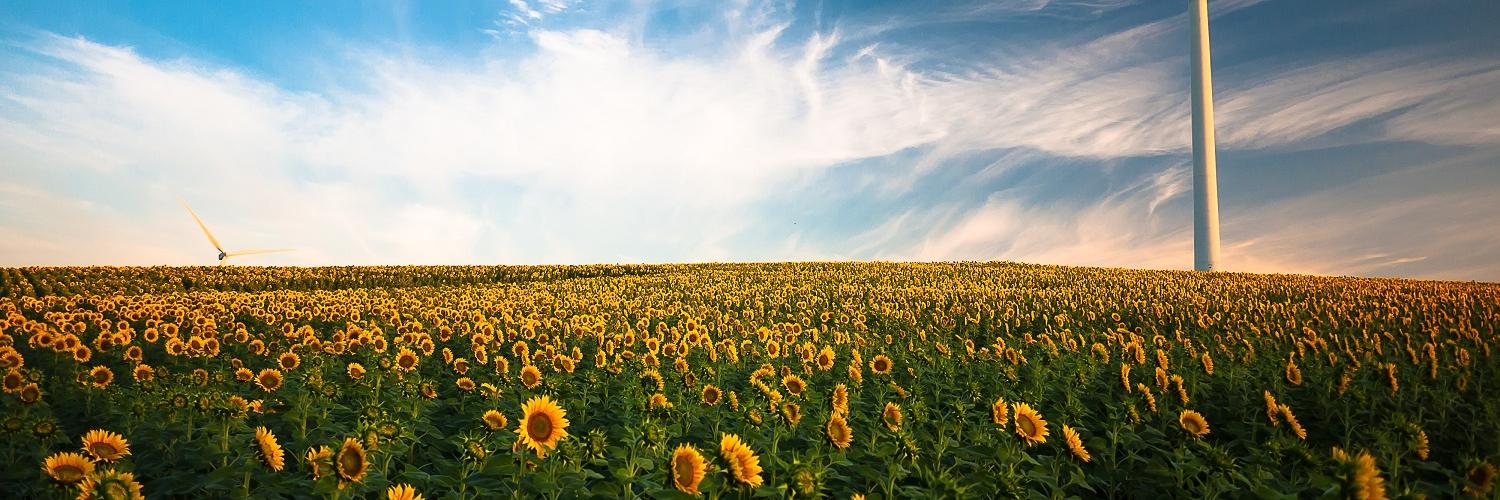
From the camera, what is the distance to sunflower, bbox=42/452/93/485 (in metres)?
4.02

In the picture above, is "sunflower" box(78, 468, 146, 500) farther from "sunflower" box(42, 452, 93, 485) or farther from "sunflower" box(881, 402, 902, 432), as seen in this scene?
"sunflower" box(881, 402, 902, 432)

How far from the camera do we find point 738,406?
639 centimetres

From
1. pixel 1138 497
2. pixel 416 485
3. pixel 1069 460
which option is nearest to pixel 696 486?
pixel 416 485

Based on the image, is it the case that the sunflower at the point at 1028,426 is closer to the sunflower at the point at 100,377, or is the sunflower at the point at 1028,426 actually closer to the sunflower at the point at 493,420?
the sunflower at the point at 493,420

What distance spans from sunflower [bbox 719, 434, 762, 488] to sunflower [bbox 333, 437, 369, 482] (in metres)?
2.02

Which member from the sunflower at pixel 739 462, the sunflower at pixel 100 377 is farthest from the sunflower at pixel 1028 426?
the sunflower at pixel 100 377

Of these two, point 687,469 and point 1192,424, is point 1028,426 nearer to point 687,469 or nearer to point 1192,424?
point 1192,424

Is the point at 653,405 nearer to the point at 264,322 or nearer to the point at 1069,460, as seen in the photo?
the point at 1069,460

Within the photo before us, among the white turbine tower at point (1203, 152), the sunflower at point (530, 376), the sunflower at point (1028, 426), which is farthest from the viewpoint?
the white turbine tower at point (1203, 152)

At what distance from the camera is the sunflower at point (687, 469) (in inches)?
154

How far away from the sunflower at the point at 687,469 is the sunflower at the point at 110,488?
260 centimetres

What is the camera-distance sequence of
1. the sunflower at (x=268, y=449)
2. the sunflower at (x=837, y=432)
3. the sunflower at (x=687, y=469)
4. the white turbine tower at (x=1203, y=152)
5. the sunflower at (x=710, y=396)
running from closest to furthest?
the sunflower at (x=687, y=469)
the sunflower at (x=268, y=449)
the sunflower at (x=837, y=432)
the sunflower at (x=710, y=396)
the white turbine tower at (x=1203, y=152)

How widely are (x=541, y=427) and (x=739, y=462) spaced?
1508 mm

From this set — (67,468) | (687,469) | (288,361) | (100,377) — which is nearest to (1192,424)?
(687,469)
